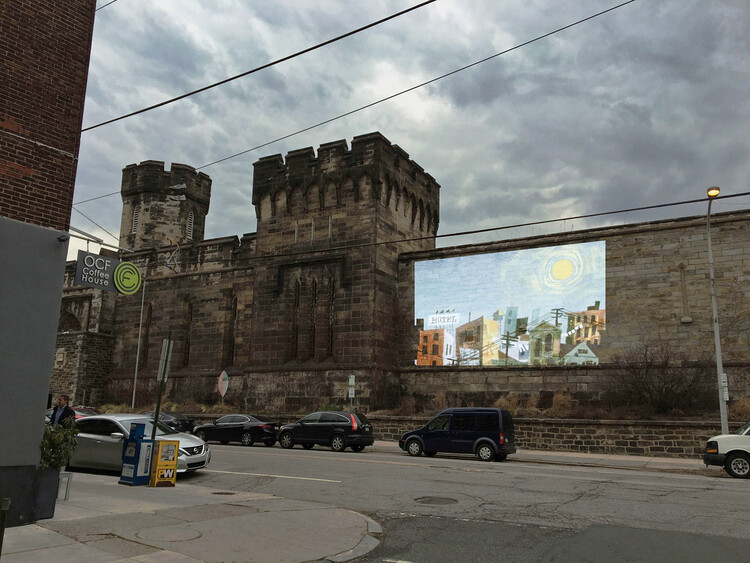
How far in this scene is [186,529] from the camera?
26.7 feet

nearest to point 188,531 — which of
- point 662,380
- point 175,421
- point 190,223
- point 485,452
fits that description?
point 485,452

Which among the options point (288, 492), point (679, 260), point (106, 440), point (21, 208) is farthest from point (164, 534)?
point (679, 260)

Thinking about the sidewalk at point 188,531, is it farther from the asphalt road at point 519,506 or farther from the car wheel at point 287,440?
the car wheel at point 287,440

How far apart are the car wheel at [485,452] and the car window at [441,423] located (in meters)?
1.38

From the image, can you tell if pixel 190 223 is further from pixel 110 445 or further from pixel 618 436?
pixel 618 436

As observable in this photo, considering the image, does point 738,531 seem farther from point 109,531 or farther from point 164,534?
point 109,531

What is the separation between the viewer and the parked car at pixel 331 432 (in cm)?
2172

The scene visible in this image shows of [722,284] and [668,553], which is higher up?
[722,284]

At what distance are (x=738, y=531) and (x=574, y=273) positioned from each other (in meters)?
20.1

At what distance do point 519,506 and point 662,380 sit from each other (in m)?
16.4

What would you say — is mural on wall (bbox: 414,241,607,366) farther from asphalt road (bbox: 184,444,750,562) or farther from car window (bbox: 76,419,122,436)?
car window (bbox: 76,419,122,436)

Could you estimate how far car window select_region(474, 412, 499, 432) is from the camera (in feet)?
63.5

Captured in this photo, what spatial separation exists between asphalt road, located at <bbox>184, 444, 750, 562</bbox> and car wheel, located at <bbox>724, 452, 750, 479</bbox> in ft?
3.06

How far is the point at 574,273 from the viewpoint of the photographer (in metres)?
27.6
